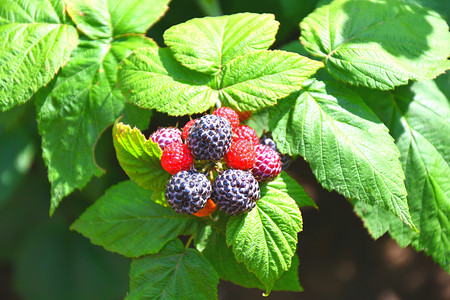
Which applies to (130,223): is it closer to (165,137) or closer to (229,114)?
(165,137)

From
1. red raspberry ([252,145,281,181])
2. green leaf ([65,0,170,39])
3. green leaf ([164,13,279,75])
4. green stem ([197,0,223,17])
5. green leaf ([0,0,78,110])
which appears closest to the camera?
red raspberry ([252,145,281,181])

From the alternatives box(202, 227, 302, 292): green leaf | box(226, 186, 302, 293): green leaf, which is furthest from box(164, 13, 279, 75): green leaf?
box(202, 227, 302, 292): green leaf

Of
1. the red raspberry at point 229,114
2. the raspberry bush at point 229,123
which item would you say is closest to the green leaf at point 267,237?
the raspberry bush at point 229,123

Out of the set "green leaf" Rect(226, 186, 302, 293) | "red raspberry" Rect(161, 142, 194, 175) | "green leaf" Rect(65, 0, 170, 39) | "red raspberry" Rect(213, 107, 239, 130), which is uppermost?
"green leaf" Rect(65, 0, 170, 39)

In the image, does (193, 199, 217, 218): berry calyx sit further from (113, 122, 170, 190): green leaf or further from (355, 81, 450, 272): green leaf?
(355, 81, 450, 272): green leaf

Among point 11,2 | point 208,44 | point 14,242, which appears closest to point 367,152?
point 208,44

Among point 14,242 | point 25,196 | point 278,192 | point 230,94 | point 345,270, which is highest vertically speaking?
point 230,94

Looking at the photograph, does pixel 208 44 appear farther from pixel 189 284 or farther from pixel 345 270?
pixel 345 270

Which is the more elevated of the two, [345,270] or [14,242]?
[14,242]
